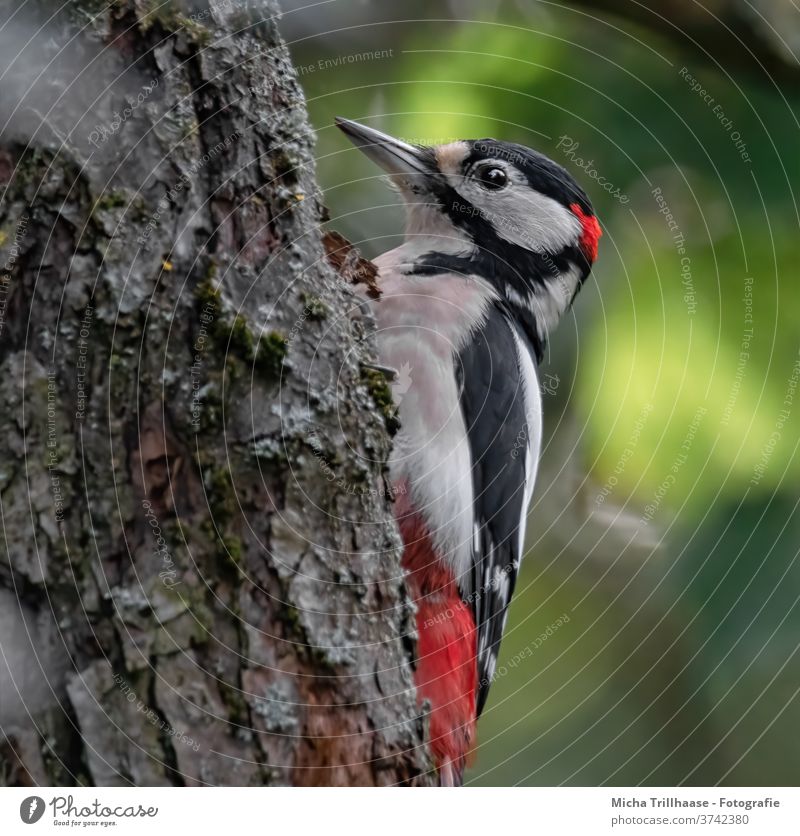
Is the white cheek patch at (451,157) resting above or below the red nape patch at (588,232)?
above

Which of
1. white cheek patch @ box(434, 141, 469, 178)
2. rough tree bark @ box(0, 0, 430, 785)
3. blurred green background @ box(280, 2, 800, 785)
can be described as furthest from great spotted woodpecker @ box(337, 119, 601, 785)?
rough tree bark @ box(0, 0, 430, 785)

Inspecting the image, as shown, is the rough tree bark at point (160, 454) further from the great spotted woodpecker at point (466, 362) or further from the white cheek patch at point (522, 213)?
the white cheek patch at point (522, 213)

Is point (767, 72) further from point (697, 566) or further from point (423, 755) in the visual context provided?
point (423, 755)

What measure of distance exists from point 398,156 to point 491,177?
0.18m

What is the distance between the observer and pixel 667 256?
6.03ft

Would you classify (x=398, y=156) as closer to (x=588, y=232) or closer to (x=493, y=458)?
(x=588, y=232)

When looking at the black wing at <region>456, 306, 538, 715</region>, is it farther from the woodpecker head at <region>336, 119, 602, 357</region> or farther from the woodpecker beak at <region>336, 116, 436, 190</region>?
the woodpecker beak at <region>336, 116, 436, 190</region>

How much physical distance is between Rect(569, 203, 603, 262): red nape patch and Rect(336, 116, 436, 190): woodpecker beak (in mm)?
301

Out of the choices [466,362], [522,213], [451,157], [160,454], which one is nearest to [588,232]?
[522,213]

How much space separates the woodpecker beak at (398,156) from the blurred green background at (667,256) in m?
0.07

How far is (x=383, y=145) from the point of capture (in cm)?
159

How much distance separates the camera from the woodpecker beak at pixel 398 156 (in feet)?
5.11

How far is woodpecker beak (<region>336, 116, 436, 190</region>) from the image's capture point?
156 cm


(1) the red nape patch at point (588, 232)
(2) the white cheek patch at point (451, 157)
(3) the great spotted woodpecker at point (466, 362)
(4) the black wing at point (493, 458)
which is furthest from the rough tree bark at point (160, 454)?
(1) the red nape patch at point (588, 232)
